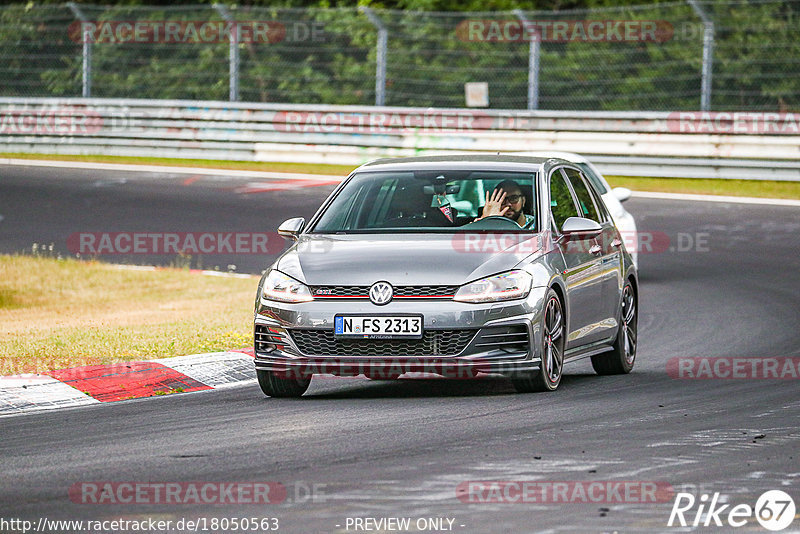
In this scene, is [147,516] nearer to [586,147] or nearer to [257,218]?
[257,218]

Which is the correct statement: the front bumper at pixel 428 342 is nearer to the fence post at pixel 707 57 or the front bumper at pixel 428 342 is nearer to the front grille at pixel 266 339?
the front grille at pixel 266 339

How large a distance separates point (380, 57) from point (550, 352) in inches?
721

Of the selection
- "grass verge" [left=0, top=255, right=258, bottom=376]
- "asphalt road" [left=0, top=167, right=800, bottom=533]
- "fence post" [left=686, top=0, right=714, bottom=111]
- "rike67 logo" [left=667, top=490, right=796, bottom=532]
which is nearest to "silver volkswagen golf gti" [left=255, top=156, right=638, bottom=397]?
"asphalt road" [left=0, top=167, right=800, bottom=533]

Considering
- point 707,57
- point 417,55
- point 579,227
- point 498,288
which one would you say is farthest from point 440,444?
point 417,55

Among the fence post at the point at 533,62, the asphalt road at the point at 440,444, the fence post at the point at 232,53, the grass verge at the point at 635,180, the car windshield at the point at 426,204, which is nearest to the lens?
the asphalt road at the point at 440,444

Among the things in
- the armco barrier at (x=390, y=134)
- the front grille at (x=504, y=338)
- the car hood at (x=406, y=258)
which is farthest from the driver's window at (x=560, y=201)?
the armco barrier at (x=390, y=134)

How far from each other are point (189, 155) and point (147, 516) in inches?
936

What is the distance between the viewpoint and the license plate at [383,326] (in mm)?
9008

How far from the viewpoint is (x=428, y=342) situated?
904 centimetres

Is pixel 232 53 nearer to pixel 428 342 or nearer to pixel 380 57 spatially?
pixel 380 57

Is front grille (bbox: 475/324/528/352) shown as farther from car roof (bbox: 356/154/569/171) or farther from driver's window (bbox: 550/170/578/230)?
car roof (bbox: 356/154/569/171)

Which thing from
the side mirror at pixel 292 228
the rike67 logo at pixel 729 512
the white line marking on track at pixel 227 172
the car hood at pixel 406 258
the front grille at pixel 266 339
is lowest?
the white line marking on track at pixel 227 172

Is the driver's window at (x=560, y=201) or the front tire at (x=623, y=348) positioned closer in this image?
the driver's window at (x=560, y=201)

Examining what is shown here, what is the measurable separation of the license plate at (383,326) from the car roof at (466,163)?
1.71 meters
